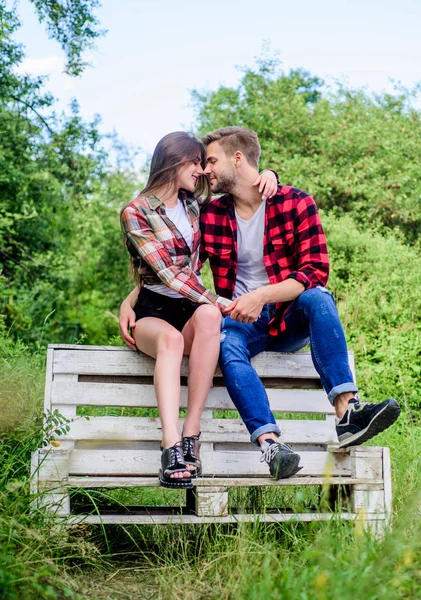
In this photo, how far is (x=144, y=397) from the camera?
2859 millimetres

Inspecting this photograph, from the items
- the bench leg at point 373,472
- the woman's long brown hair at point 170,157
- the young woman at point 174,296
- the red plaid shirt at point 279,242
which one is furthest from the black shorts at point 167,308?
the bench leg at point 373,472

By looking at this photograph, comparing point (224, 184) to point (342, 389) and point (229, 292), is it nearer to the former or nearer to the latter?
point (229, 292)

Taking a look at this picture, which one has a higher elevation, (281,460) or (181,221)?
(181,221)

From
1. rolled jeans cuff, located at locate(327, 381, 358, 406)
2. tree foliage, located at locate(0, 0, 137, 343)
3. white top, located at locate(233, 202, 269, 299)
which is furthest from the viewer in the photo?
tree foliage, located at locate(0, 0, 137, 343)

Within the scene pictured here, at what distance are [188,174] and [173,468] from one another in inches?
50.7

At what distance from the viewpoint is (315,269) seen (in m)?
2.92

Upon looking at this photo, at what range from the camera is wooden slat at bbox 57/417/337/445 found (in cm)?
279

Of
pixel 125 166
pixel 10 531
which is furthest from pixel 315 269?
pixel 125 166

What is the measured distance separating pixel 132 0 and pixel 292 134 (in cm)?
302

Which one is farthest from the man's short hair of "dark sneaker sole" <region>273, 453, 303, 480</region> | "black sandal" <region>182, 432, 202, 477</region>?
"dark sneaker sole" <region>273, 453, 303, 480</region>

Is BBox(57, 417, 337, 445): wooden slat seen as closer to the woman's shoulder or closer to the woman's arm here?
the woman's arm

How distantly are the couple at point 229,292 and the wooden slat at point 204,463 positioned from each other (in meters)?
0.16

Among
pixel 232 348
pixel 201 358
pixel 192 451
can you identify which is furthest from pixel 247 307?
pixel 192 451

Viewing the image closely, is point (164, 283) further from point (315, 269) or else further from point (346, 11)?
point (346, 11)
